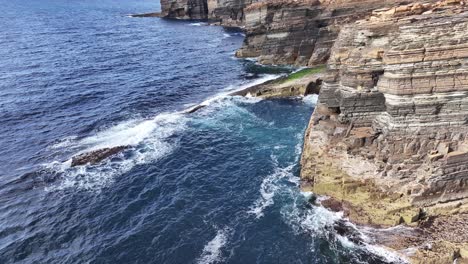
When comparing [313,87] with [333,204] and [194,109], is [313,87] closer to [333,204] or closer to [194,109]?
[194,109]

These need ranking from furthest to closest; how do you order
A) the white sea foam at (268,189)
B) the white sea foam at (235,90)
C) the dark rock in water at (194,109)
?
the white sea foam at (235,90), the dark rock in water at (194,109), the white sea foam at (268,189)

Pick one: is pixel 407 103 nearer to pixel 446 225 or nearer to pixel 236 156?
pixel 446 225

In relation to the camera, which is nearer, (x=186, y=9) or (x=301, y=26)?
(x=301, y=26)

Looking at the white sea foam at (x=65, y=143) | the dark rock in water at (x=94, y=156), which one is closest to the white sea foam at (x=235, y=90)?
the dark rock in water at (x=94, y=156)

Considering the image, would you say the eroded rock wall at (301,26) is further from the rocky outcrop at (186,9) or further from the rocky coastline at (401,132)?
the rocky outcrop at (186,9)

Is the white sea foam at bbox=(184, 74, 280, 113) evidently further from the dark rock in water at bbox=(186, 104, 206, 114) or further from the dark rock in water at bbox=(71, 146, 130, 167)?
the dark rock in water at bbox=(71, 146, 130, 167)

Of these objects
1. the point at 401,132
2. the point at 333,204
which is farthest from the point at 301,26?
the point at 333,204
